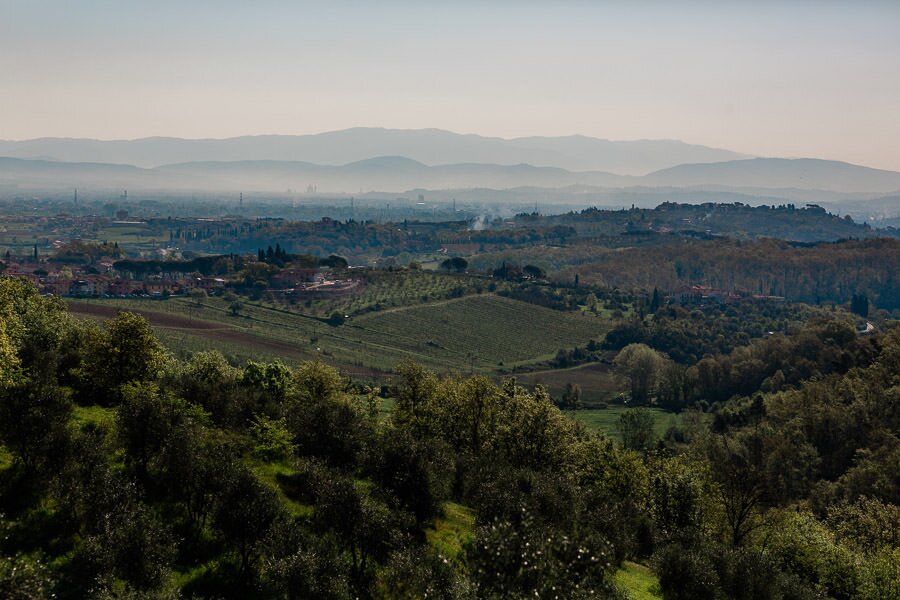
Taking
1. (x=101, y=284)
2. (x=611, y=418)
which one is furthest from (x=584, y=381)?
(x=101, y=284)

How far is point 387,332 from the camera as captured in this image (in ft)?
437

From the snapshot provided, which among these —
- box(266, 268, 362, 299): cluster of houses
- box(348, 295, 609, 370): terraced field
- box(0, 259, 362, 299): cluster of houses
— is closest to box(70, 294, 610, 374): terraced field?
box(348, 295, 609, 370): terraced field

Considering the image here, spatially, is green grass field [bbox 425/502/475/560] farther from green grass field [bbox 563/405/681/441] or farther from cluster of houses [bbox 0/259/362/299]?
cluster of houses [bbox 0/259/362/299]

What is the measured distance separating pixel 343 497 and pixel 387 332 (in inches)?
4377

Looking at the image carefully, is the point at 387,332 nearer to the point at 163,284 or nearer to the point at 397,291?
the point at 397,291

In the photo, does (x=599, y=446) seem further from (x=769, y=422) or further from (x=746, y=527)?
(x=769, y=422)

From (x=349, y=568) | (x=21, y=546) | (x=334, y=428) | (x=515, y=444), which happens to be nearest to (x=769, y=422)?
(x=515, y=444)

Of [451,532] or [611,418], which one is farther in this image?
[611,418]

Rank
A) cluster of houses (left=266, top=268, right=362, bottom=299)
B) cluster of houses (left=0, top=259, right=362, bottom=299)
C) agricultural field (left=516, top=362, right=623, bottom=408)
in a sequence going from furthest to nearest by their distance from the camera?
1. cluster of houses (left=266, top=268, right=362, bottom=299)
2. cluster of houses (left=0, top=259, right=362, bottom=299)
3. agricultural field (left=516, top=362, right=623, bottom=408)

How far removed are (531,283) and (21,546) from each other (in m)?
165

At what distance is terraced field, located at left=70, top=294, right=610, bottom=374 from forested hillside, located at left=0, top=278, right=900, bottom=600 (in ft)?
186

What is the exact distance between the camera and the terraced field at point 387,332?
104875 mm

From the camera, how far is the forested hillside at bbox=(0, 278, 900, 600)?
19.9m

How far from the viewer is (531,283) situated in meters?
181
